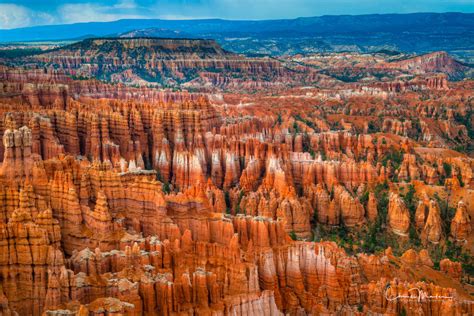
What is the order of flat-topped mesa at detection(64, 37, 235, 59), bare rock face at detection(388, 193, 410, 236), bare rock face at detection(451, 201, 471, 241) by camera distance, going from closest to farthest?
bare rock face at detection(451, 201, 471, 241) < bare rock face at detection(388, 193, 410, 236) < flat-topped mesa at detection(64, 37, 235, 59)

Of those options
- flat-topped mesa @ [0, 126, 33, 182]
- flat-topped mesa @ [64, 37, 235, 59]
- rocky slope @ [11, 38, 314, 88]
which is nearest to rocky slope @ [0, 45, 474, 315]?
flat-topped mesa @ [0, 126, 33, 182]

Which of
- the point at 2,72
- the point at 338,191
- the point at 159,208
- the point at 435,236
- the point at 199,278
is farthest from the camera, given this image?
the point at 2,72

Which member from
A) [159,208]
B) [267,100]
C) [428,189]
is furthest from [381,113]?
[159,208]

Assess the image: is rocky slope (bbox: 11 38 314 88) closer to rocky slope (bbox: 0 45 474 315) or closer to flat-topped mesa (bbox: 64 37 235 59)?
flat-topped mesa (bbox: 64 37 235 59)

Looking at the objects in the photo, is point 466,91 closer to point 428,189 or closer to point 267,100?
point 267,100

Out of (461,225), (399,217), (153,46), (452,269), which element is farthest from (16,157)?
(153,46)

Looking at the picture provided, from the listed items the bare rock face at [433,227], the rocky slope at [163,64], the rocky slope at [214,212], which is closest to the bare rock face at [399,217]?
the rocky slope at [214,212]

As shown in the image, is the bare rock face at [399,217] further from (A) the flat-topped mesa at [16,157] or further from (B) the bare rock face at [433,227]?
(A) the flat-topped mesa at [16,157]
